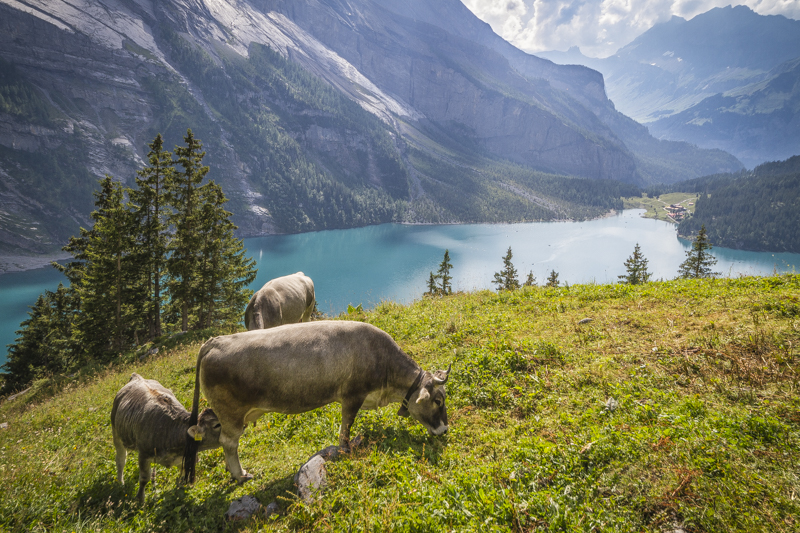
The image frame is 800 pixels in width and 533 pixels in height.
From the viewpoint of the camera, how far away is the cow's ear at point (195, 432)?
18.2 feet

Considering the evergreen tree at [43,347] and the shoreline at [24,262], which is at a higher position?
the evergreen tree at [43,347]

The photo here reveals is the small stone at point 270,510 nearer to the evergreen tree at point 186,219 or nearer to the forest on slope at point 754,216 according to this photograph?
the evergreen tree at point 186,219

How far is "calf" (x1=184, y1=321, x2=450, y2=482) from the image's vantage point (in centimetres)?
534

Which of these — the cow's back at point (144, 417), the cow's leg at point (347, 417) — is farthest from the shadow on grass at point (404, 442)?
the cow's back at point (144, 417)

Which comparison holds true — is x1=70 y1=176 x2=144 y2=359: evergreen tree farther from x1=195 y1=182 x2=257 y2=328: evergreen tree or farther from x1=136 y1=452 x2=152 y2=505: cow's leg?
x1=136 y1=452 x2=152 y2=505: cow's leg

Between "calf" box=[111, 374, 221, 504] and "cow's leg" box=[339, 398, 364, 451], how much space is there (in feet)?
7.29

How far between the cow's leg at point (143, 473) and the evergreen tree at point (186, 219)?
1928cm

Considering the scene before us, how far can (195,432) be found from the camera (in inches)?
222

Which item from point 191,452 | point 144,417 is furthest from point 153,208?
point 191,452

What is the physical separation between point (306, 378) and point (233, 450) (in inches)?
73.4

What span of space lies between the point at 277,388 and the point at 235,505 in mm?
1767

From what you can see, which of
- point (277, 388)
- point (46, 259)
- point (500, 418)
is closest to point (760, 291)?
point (500, 418)

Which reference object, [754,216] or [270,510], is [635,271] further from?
[754,216]

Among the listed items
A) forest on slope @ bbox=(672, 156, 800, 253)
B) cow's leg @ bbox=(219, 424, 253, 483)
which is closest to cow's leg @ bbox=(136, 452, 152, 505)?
cow's leg @ bbox=(219, 424, 253, 483)
